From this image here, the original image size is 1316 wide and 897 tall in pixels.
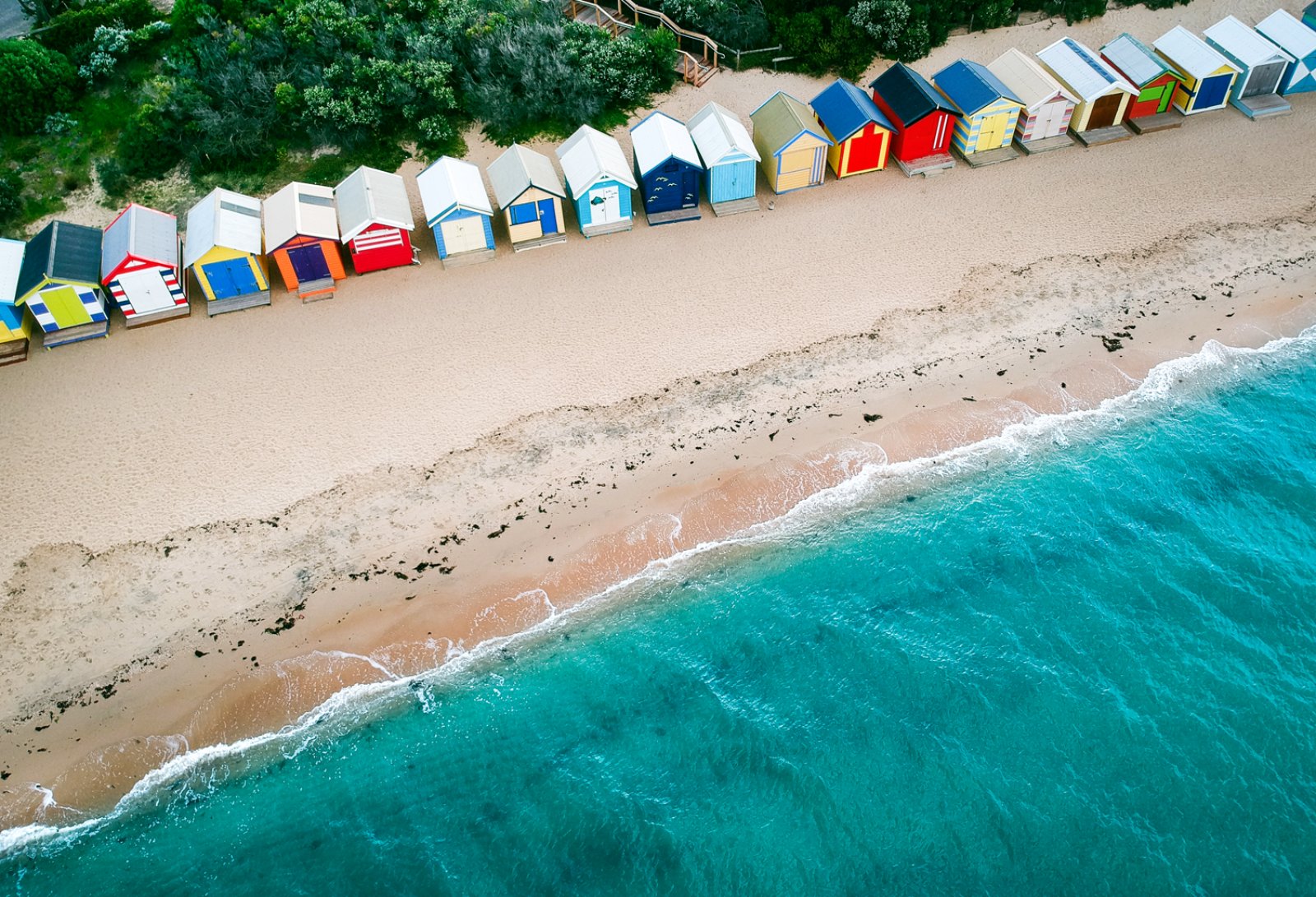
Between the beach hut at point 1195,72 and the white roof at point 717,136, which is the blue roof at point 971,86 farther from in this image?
the white roof at point 717,136

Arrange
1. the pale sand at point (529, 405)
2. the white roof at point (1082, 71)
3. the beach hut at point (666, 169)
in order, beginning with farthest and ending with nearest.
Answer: the white roof at point (1082, 71) → the beach hut at point (666, 169) → the pale sand at point (529, 405)

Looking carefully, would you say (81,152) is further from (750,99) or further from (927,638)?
(927,638)

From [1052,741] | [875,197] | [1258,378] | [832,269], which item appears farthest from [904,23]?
[1052,741]

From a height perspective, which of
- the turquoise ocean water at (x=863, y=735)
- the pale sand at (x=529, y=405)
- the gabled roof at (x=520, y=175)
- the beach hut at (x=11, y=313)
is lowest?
the turquoise ocean water at (x=863, y=735)

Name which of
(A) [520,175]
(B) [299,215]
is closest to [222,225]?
(B) [299,215]

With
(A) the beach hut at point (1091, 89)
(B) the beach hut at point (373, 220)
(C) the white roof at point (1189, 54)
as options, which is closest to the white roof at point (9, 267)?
(B) the beach hut at point (373, 220)

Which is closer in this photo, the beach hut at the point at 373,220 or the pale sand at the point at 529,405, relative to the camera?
the pale sand at the point at 529,405

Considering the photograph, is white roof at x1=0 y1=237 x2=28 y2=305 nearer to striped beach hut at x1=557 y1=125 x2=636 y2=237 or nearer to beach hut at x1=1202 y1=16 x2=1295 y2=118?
striped beach hut at x1=557 y1=125 x2=636 y2=237
